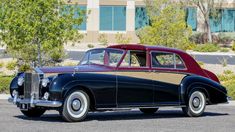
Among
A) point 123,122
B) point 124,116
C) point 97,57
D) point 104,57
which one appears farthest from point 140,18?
point 123,122

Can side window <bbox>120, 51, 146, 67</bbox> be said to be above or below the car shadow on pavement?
above

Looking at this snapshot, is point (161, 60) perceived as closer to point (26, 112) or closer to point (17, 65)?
point (26, 112)

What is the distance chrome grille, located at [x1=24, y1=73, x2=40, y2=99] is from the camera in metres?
14.9

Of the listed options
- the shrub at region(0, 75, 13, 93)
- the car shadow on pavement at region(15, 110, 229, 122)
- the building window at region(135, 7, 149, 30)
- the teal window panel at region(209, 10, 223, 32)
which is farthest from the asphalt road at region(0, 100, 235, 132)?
the teal window panel at region(209, 10, 223, 32)

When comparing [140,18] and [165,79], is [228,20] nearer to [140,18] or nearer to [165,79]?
[140,18]

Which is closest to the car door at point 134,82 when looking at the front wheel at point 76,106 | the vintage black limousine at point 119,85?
the vintage black limousine at point 119,85

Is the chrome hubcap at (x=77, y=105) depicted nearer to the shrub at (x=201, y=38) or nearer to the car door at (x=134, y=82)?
the car door at (x=134, y=82)

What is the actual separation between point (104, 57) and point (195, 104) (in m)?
2.75

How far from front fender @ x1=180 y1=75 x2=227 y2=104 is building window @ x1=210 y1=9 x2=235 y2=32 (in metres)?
46.0

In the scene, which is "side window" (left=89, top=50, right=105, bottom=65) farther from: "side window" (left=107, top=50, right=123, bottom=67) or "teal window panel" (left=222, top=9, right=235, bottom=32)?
"teal window panel" (left=222, top=9, right=235, bottom=32)

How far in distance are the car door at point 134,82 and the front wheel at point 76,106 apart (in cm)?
90

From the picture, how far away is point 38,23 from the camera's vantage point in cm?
2648

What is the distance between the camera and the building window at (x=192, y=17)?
2448 inches

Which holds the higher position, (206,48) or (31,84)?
(206,48)
